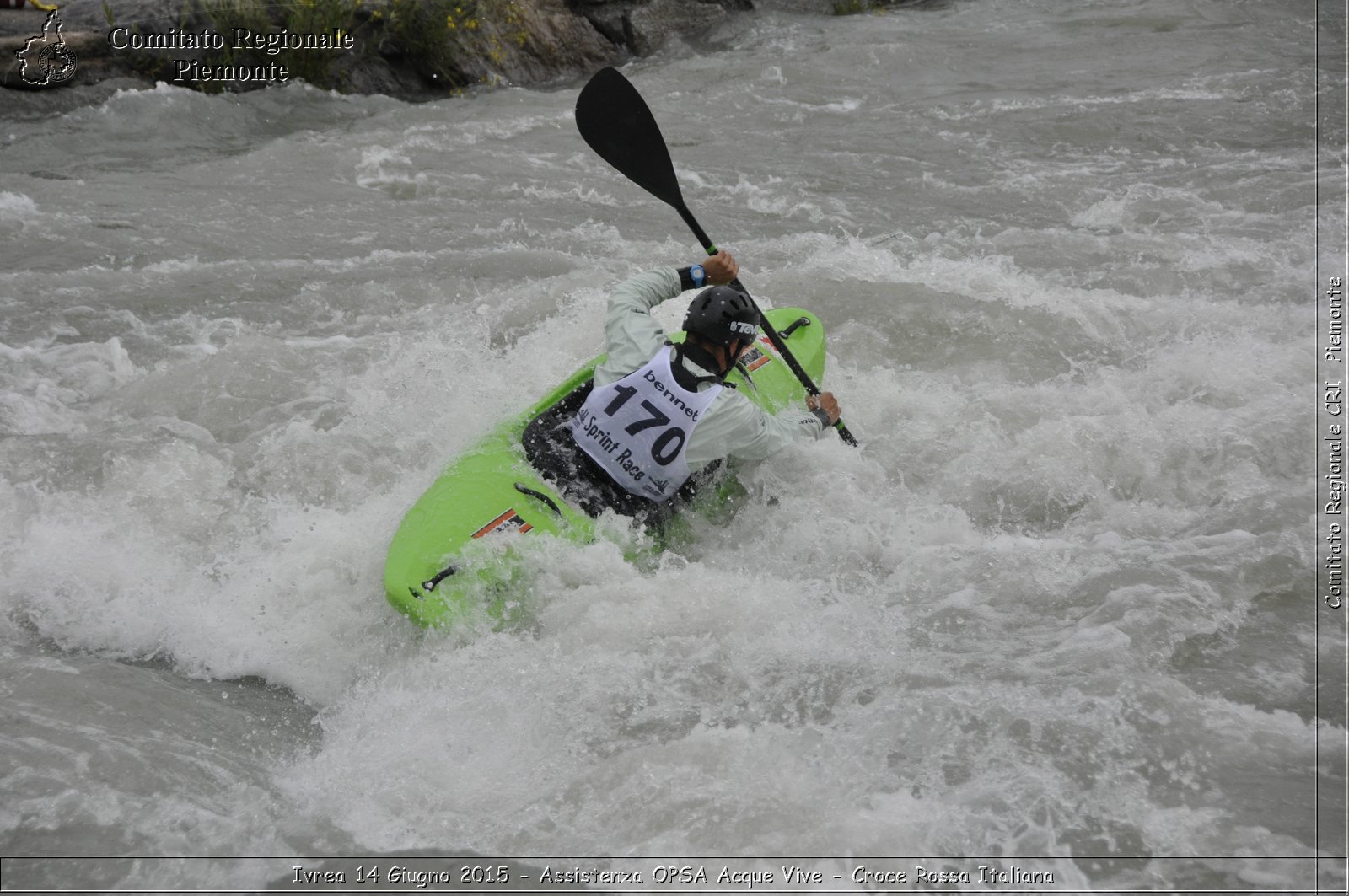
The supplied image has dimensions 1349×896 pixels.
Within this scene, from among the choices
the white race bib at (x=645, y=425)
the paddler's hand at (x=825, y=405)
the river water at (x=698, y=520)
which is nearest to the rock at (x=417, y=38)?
the river water at (x=698, y=520)

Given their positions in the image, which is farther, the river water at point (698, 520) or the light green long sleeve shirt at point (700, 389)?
the light green long sleeve shirt at point (700, 389)

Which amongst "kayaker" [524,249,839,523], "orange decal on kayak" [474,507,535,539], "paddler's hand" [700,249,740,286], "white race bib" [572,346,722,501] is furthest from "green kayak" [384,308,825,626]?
"paddler's hand" [700,249,740,286]

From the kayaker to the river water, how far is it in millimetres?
336

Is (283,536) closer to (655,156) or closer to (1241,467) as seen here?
(655,156)

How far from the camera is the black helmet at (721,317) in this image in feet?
13.2

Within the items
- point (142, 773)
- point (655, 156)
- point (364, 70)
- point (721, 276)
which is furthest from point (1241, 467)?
point (364, 70)

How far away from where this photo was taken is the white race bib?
4.00 meters

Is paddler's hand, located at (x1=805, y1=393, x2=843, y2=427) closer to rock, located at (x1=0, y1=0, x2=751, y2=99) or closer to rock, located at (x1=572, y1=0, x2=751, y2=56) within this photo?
rock, located at (x1=0, y1=0, x2=751, y2=99)

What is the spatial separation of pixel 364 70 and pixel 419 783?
8.67 meters

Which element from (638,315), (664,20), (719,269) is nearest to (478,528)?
(638,315)

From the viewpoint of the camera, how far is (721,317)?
4.02 m

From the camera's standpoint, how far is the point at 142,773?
3.04 m

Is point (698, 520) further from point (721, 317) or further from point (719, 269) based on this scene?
point (719, 269)

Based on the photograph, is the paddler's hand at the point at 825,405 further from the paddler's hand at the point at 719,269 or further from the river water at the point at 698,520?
the paddler's hand at the point at 719,269
